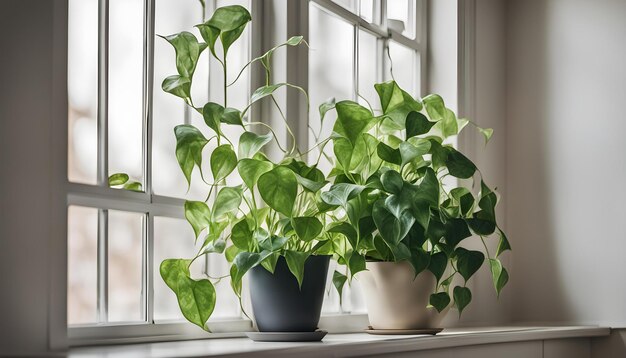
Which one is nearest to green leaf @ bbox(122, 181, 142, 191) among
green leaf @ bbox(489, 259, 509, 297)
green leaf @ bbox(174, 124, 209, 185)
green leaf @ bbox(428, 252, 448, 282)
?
green leaf @ bbox(174, 124, 209, 185)

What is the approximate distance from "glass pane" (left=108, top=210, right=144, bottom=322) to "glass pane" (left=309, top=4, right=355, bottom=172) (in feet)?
2.29

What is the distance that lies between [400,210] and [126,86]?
59cm

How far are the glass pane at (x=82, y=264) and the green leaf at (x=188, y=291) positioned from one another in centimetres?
12

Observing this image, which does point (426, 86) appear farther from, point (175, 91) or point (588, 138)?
point (175, 91)

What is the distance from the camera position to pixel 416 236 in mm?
2086

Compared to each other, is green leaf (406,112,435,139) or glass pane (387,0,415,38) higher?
glass pane (387,0,415,38)

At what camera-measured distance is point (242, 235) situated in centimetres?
179

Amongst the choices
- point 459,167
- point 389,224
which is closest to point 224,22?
point 389,224

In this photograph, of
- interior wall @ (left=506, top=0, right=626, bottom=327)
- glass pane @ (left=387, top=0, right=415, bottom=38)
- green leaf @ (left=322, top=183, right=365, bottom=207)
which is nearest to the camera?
green leaf @ (left=322, top=183, right=365, bottom=207)

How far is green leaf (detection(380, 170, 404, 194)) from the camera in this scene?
1.95 meters

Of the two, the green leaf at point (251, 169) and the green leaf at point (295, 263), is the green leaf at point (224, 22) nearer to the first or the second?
the green leaf at point (251, 169)

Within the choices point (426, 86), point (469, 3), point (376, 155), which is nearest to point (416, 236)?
point (376, 155)

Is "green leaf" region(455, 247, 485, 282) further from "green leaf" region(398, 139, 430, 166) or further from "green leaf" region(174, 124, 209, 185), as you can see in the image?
"green leaf" region(174, 124, 209, 185)

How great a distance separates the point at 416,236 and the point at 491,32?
131 cm
